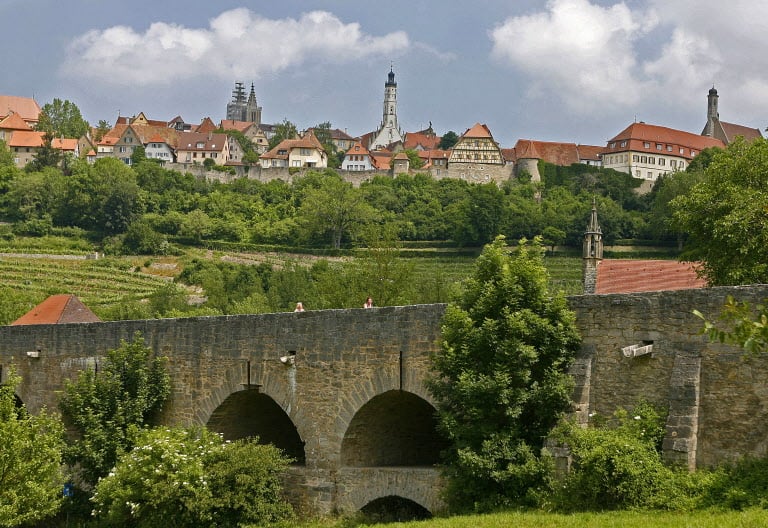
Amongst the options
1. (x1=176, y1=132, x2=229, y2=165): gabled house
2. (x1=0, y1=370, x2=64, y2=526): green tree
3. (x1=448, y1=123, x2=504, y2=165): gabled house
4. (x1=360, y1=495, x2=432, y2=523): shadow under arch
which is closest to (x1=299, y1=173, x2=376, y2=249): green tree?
(x1=448, y1=123, x2=504, y2=165): gabled house

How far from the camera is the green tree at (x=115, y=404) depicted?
69.9 ft

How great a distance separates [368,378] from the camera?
1778 centimetres

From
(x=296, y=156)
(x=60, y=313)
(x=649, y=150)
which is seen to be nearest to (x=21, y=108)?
(x=296, y=156)

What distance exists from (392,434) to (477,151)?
129342 millimetres

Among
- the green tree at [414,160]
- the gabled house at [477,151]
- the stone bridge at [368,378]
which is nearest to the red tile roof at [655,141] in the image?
the gabled house at [477,151]

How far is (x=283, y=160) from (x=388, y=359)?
468 feet

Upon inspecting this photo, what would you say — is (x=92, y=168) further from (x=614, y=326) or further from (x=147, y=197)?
(x=614, y=326)

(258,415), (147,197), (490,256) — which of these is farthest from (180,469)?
(147,197)

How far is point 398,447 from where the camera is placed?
19406 millimetres

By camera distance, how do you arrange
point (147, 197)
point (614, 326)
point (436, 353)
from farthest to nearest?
point (147, 197) < point (436, 353) < point (614, 326)

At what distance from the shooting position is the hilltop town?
145m

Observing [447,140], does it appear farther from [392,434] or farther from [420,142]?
[392,434]

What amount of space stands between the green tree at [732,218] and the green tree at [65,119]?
145m

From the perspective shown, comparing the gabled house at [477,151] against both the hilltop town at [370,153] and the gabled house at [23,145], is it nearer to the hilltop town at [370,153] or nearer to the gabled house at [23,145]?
the hilltop town at [370,153]
